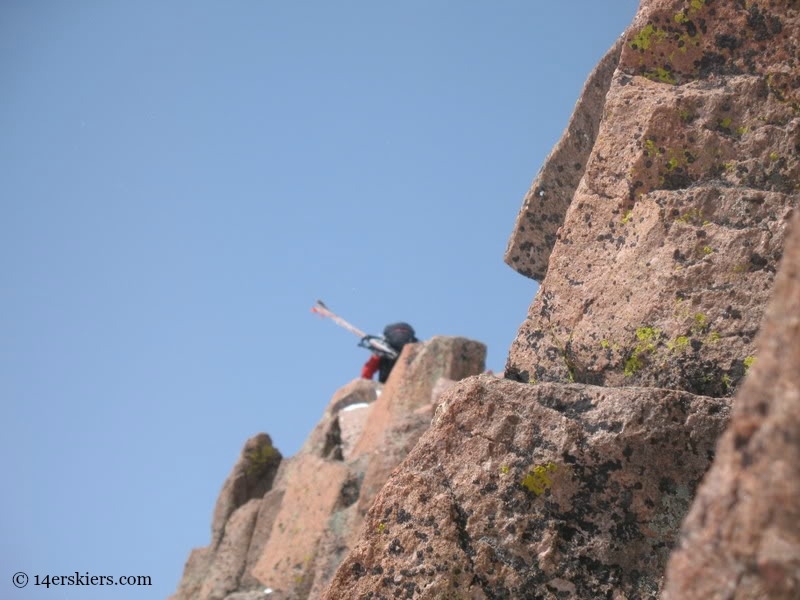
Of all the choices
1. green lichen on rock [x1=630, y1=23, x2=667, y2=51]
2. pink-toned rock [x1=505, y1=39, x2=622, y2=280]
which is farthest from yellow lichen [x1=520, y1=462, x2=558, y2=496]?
green lichen on rock [x1=630, y1=23, x2=667, y2=51]

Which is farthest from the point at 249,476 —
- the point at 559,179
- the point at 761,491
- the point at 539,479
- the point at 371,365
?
the point at 761,491

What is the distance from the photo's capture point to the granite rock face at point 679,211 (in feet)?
18.2

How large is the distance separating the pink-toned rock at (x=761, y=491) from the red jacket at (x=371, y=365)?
815 inches

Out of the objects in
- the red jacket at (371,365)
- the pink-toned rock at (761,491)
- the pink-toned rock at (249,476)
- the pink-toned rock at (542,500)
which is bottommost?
the pink-toned rock at (761,491)

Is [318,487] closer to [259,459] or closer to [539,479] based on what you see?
[259,459]

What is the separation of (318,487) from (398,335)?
10.2 metres

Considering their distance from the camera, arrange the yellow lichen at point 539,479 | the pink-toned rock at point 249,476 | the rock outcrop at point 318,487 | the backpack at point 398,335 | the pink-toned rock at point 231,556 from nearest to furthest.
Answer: the yellow lichen at point 539,479
the rock outcrop at point 318,487
the pink-toned rock at point 231,556
the pink-toned rock at point 249,476
the backpack at point 398,335

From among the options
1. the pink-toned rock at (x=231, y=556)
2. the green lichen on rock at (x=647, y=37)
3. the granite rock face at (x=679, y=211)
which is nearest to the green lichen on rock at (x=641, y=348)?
the granite rock face at (x=679, y=211)

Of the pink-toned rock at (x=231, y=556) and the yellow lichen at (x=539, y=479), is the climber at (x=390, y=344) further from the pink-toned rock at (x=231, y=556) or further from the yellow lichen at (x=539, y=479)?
the yellow lichen at (x=539, y=479)

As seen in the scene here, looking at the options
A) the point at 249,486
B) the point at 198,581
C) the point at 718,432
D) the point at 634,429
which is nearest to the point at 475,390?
the point at 634,429

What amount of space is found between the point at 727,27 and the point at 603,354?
6.74 feet

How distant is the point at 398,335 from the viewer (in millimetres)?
23219

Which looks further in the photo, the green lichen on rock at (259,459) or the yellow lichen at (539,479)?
the green lichen on rock at (259,459)

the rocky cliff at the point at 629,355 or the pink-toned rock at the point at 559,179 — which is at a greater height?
the pink-toned rock at the point at 559,179
